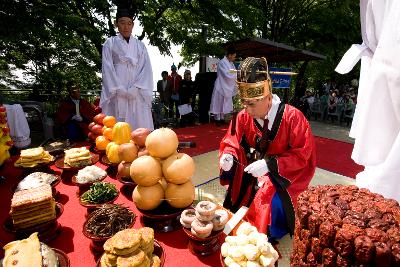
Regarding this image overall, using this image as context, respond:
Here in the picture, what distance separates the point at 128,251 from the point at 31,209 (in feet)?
2.68

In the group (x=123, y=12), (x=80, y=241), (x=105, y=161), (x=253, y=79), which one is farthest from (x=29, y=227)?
(x=123, y=12)

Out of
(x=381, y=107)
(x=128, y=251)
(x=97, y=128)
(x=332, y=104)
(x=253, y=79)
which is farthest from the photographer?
(x=332, y=104)

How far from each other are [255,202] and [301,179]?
51 centimetres

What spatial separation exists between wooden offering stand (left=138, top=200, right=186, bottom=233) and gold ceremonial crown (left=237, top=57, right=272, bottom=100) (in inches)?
46.9

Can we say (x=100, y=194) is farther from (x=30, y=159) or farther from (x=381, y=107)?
(x=381, y=107)

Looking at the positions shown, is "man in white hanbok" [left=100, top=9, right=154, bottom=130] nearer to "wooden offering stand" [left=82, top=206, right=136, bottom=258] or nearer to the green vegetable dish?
the green vegetable dish

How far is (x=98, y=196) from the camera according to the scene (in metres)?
1.96

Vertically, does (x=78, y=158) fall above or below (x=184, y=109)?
above

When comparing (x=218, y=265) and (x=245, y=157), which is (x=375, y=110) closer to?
(x=245, y=157)

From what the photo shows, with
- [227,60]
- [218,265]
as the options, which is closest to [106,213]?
[218,265]

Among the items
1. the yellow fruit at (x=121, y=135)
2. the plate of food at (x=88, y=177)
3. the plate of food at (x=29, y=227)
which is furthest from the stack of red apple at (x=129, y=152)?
the plate of food at (x=29, y=227)

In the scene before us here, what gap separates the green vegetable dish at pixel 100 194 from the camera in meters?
1.96

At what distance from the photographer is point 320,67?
72.6 ft

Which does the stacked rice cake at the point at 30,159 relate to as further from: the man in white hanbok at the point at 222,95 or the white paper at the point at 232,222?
the man in white hanbok at the point at 222,95
